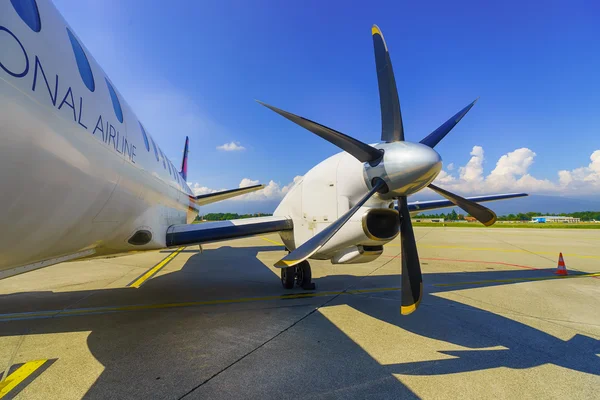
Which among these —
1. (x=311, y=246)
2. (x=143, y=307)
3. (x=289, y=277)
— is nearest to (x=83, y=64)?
(x=311, y=246)

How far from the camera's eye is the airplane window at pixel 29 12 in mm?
1999

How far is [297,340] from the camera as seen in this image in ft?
12.4

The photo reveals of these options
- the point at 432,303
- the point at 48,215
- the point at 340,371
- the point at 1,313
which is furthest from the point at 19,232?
the point at 432,303

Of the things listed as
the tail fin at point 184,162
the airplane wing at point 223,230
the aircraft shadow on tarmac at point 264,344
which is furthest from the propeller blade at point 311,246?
the tail fin at point 184,162

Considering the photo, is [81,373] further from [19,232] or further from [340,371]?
[340,371]

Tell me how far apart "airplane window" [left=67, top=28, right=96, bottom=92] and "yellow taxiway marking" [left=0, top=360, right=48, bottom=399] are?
3.04m

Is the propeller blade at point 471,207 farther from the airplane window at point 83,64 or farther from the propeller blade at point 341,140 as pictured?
the airplane window at point 83,64

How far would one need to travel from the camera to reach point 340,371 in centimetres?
303

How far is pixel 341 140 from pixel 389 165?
72cm

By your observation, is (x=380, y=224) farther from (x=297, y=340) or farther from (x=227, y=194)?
Answer: (x=227, y=194)

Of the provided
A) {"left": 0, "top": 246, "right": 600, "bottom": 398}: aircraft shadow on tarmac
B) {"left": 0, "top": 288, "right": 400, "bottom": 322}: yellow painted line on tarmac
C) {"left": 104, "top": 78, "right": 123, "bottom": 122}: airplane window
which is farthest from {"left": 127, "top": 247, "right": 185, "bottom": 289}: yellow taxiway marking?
{"left": 104, "top": 78, "right": 123, "bottom": 122}: airplane window

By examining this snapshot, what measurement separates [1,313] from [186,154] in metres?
12.8

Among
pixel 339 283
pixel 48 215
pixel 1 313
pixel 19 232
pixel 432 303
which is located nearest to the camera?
pixel 19 232

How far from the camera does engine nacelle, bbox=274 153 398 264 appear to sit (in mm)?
4176
